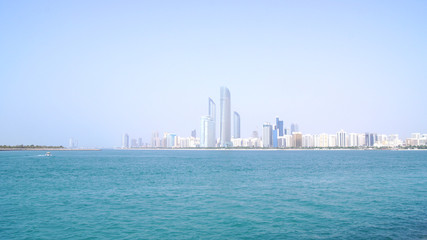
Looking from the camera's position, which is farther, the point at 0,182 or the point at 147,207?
the point at 0,182

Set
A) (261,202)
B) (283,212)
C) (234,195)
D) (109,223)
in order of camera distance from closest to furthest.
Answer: (109,223) → (283,212) → (261,202) → (234,195)

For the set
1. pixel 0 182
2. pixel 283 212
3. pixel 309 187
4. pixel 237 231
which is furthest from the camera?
pixel 0 182

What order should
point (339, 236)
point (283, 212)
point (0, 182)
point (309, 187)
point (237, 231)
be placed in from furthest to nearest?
A: 1. point (0, 182)
2. point (309, 187)
3. point (283, 212)
4. point (237, 231)
5. point (339, 236)

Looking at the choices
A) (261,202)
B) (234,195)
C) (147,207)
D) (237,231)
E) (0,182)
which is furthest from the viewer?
(0,182)

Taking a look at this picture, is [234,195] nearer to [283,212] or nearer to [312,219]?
[283,212]

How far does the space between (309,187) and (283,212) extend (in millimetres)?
11988

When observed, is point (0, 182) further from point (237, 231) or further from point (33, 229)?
point (237, 231)

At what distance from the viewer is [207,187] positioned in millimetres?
31875

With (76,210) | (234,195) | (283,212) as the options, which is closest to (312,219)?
(283,212)

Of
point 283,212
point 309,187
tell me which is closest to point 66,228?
point 283,212

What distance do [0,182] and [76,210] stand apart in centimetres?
1983

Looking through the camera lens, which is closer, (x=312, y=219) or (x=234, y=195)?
(x=312, y=219)

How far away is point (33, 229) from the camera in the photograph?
55.2 feet

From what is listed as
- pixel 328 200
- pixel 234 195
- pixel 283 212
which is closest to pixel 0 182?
pixel 234 195
